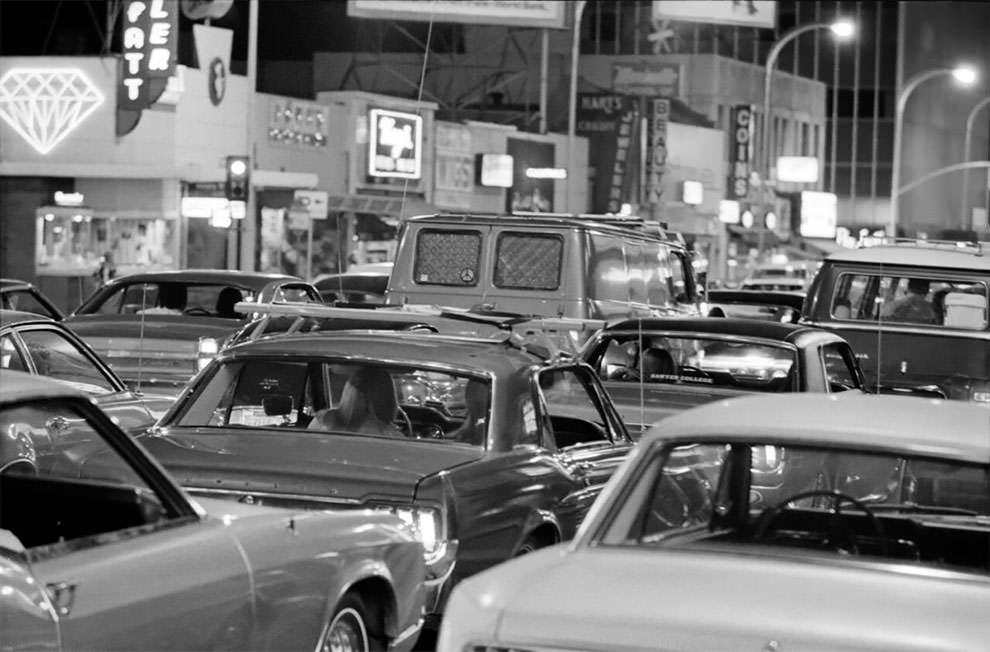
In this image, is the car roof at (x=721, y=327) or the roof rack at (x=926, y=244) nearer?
the car roof at (x=721, y=327)

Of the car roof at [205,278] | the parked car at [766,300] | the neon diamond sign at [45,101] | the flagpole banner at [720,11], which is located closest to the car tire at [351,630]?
→ the car roof at [205,278]

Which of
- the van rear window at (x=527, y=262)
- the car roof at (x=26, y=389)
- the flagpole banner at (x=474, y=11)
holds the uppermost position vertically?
the flagpole banner at (x=474, y=11)

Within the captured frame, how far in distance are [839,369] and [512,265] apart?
4.34 meters

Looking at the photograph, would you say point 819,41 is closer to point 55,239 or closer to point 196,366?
point 55,239

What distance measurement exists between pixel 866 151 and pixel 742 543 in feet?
305

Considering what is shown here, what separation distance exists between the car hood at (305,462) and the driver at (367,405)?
0.41 metres

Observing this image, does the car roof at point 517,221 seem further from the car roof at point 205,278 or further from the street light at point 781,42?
the street light at point 781,42

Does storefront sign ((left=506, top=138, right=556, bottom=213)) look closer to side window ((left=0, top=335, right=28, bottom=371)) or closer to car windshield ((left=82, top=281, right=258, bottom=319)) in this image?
car windshield ((left=82, top=281, right=258, bottom=319))

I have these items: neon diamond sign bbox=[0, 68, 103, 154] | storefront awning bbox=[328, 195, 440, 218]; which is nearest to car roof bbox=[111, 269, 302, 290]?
neon diamond sign bbox=[0, 68, 103, 154]

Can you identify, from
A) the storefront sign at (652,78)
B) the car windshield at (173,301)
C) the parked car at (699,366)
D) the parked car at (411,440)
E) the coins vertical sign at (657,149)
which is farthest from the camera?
the storefront sign at (652,78)

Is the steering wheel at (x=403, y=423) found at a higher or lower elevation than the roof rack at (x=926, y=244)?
lower

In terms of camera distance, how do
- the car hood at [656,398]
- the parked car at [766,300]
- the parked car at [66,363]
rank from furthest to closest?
1. the parked car at [766,300]
2. the car hood at [656,398]
3. the parked car at [66,363]

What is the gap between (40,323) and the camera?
39.5 ft

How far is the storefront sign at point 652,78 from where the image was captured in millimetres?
73375
